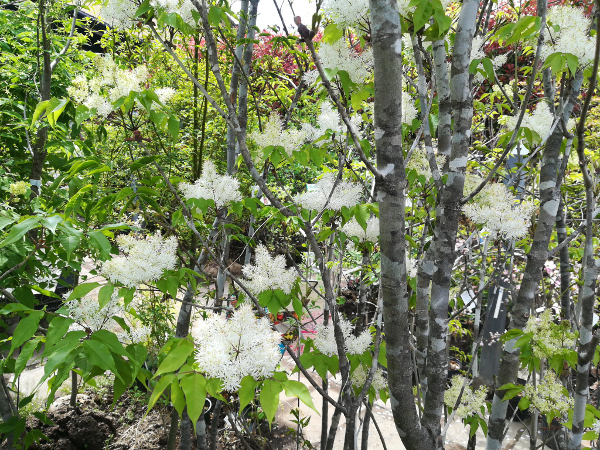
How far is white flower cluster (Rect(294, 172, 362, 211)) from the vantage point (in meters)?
1.62

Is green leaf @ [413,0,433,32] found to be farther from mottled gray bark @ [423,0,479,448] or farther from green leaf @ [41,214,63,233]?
green leaf @ [41,214,63,233]

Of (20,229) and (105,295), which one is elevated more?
(20,229)

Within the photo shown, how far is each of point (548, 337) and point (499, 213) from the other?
0.54 m

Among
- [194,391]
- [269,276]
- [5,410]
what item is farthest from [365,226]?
[5,410]

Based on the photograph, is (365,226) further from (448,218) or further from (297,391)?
(297,391)

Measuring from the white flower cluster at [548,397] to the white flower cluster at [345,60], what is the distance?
59.2 inches

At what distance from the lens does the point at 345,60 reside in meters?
1.36

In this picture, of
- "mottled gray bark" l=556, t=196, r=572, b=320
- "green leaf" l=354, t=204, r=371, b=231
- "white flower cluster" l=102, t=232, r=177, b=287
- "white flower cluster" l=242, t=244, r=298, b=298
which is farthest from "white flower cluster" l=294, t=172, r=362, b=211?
"mottled gray bark" l=556, t=196, r=572, b=320

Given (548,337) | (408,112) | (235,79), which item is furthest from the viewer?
(235,79)

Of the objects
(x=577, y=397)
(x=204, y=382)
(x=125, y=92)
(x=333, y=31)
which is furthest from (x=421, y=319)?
(x=125, y=92)

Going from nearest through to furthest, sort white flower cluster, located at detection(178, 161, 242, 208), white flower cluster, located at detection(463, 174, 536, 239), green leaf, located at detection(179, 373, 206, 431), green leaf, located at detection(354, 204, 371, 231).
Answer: green leaf, located at detection(179, 373, 206, 431) → green leaf, located at detection(354, 204, 371, 231) → white flower cluster, located at detection(463, 174, 536, 239) → white flower cluster, located at detection(178, 161, 242, 208)

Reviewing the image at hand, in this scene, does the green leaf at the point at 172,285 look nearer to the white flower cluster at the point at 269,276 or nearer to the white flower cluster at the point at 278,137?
the white flower cluster at the point at 269,276

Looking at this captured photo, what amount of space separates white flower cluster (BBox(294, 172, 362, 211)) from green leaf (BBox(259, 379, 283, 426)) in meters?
0.80

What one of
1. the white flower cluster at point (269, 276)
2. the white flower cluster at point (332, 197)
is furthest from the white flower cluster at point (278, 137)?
the white flower cluster at point (269, 276)
